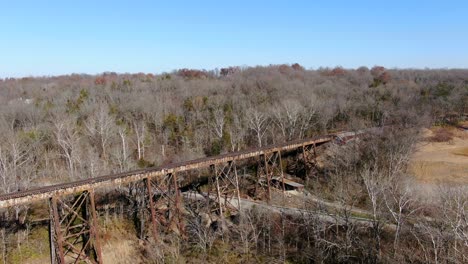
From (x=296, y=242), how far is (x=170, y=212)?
33.4 ft

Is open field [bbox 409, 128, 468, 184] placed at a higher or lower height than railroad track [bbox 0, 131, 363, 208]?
lower

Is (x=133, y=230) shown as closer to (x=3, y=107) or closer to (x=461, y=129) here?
(x=3, y=107)

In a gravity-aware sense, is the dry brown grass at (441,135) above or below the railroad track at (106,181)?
below

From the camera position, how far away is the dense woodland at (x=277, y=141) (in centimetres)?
2447

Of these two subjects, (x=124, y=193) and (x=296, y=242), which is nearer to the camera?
(x=296, y=242)

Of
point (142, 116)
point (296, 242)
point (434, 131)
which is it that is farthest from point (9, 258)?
point (434, 131)

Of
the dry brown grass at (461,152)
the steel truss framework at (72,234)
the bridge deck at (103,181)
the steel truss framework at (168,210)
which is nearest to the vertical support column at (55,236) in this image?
the steel truss framework at (72,234)

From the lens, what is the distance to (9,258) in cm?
2506

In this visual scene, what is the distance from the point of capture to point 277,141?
48.8 meters

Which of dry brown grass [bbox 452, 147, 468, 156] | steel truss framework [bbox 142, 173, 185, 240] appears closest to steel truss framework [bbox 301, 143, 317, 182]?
steel truss framework [bbox 142, 173, 185, 240]

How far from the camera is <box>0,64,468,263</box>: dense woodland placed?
80.3 feet

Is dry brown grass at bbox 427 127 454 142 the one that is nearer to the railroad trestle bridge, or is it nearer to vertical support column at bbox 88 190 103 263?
the railroad trestle bridge

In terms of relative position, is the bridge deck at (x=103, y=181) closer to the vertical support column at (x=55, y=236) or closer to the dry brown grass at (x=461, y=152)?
the vertical support column at (x=55, y=236)

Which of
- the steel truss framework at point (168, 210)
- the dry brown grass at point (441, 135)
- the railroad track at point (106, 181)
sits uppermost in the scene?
the railroad track at point (106, 181)
